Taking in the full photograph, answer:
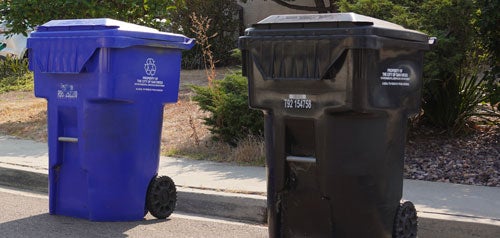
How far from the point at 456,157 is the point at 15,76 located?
12153 mm

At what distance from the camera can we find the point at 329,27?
471 centimetres

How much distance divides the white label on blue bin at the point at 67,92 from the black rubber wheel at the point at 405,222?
2909mm

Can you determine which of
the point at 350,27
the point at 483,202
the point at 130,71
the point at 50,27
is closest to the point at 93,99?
the point at 130,71

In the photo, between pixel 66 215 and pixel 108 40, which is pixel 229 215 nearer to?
pixel 66 215

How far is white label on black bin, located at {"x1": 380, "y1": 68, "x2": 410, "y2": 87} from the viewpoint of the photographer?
4.79m

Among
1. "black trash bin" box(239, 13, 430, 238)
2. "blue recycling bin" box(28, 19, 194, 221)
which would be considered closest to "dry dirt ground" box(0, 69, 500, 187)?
"blue recycling bin" box(28, 19, 194, 221)

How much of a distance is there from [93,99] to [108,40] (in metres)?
0.51

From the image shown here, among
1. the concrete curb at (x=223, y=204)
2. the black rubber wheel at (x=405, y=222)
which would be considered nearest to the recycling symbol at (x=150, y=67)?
the concrete curb at (x=223, y=204)

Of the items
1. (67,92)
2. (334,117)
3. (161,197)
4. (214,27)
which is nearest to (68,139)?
(67,92)

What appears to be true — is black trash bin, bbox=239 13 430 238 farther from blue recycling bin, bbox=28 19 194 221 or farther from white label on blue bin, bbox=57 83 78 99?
white label on blue bin, bbox=57 83 78 99

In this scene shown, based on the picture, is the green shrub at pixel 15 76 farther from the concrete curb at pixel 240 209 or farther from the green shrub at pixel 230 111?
the concrete curb at pixel 240 209

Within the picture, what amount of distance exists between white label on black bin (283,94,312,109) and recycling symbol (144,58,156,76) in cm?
188

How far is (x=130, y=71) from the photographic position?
20.4ft

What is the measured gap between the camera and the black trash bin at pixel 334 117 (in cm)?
466
